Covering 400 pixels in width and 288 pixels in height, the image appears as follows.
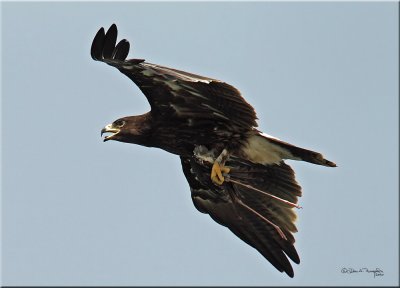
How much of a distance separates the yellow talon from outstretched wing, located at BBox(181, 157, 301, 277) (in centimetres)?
21

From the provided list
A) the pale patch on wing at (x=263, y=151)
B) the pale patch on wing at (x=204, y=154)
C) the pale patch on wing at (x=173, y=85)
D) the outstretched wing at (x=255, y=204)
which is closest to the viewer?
the pale patch on wing at (x=173, y=85)

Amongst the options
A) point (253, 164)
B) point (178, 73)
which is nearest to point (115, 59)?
point (178, 73)

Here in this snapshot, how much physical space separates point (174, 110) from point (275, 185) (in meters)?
2.05

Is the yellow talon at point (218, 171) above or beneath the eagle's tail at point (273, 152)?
beneath

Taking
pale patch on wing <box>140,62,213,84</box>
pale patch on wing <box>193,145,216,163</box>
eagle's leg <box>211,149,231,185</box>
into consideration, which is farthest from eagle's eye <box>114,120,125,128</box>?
pale patch on wing <box>140,62,213,84</box>

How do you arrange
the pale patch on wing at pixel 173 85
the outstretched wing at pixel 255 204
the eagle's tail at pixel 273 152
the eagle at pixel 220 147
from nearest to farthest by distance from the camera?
the eagle at pixel 220 147 → the pale patch on wing at pixel 173 85 → the eagle's tail at pixel 273 152 → the outstretched wing at pixel 255 204

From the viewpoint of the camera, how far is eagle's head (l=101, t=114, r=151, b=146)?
12414 millimetres

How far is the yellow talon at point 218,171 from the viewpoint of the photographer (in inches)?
506

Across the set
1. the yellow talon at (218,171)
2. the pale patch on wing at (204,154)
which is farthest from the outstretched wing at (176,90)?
the yellow talon at (218,171)

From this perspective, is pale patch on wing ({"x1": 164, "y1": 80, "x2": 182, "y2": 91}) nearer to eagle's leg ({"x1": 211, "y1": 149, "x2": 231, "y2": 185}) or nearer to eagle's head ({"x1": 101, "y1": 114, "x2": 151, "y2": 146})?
eagle's head ({"x1": 101, "y1": 114, "x2": 151, "y2": 146})

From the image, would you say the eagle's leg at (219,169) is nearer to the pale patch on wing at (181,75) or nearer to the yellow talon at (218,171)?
the yellow talon at (218,171)

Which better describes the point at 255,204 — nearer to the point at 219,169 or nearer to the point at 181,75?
the point at 219,169

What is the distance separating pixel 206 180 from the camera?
1348cm

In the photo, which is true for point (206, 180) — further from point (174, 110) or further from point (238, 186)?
point (174, 110)
